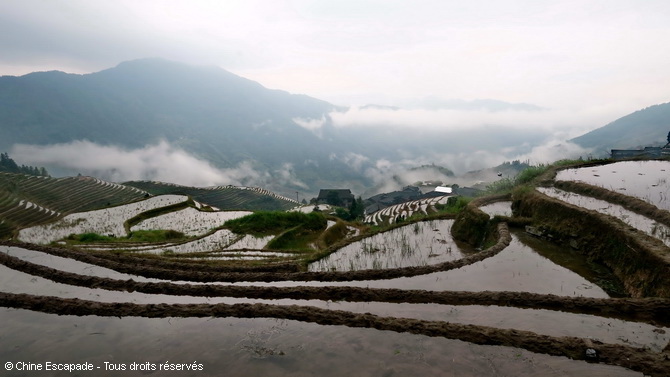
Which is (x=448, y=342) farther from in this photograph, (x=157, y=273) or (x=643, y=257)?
(x=157, y=273)

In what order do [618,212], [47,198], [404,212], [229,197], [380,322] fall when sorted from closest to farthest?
[380,322] → [618,212] → [404,212] → [47,198] → [229,197]

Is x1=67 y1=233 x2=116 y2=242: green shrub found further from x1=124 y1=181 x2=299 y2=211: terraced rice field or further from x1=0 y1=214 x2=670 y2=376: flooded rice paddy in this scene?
x1=124 y1=181 x2=299 y2=211: terraced rice field

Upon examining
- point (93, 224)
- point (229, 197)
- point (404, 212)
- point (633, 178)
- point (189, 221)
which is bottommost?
point (404, 212)

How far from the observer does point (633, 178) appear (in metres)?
13.9

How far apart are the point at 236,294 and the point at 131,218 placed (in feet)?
84.3

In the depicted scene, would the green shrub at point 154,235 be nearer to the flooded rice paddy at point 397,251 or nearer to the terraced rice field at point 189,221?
the terraced rice field at point 189,221

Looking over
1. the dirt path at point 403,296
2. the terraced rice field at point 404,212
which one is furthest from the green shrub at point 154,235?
the terraced rice field at point 404,212

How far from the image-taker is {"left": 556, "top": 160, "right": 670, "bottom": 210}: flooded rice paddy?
11.5 meters

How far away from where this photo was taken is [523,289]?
7.02 m

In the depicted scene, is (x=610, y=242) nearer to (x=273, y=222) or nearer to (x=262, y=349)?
(x=262, y=349)

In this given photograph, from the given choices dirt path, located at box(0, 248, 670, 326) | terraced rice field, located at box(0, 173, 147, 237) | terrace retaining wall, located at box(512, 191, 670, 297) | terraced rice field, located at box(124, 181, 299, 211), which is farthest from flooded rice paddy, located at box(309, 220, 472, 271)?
terraced rice field, located at box(124, 181, 299, 211)

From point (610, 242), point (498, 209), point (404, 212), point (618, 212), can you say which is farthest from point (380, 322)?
point (404, 212)

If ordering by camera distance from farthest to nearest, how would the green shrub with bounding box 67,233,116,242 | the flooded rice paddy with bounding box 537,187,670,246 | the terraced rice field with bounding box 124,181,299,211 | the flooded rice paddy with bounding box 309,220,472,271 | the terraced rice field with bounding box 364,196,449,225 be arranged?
1. the terraced rice field with bounding box 124,181,299,211
2. the terraced rice field with bounding box 364,196,449,225
3. the green shrub with bounding box 67,233,116,242
4. the flooded rice paddy with bounding box 309,220,472,271
5. the flooded rice paddy with bounding box 537,187,670,246

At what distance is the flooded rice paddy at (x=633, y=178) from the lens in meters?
11.5
